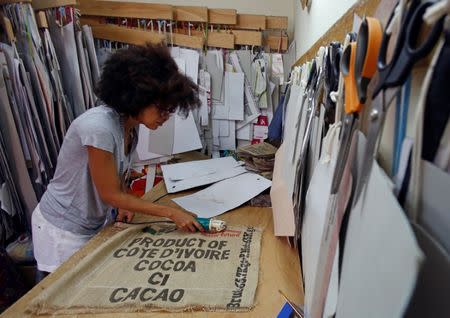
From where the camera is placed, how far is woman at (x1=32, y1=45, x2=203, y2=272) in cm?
100

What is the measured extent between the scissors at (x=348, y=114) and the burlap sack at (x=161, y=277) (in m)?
0.34

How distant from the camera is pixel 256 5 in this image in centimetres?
242

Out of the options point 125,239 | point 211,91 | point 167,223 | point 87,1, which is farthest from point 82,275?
point 87,1

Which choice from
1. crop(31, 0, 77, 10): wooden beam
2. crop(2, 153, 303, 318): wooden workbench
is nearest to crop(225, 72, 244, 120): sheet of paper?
crop(31, 0, 77, 10): wooden beam

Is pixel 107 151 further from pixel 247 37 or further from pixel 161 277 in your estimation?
pixel 247 37

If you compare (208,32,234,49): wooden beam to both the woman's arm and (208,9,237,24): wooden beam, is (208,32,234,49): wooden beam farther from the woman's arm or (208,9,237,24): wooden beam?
the woman's arm

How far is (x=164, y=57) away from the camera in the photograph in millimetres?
1061

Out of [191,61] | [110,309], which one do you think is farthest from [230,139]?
[110,309]

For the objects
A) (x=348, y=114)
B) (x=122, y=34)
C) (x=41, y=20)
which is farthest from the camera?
(x=122, y=34)

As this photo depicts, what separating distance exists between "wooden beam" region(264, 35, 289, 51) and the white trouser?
6.20 ft

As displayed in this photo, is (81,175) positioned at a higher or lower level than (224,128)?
higher

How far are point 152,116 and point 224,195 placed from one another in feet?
1.44

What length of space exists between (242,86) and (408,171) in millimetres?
2174

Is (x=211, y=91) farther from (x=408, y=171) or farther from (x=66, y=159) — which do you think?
(x=408, y=171)
